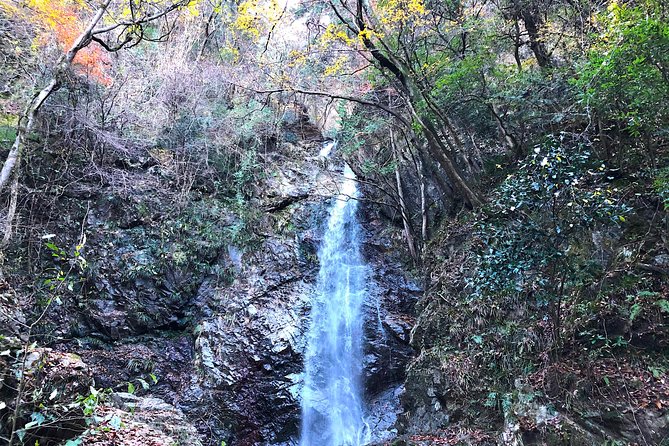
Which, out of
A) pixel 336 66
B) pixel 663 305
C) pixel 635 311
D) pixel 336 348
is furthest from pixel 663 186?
pixel 336 348

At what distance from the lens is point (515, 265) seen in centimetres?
526

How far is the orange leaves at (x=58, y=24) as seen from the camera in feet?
28.9

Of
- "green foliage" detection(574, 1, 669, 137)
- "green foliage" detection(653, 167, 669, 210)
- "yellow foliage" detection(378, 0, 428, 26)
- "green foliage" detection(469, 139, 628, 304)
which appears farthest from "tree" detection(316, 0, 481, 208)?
"green foliage" detection(653, 167, 669, 210)

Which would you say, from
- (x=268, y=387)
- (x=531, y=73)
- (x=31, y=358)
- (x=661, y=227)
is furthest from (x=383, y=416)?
(x=531, y=73)

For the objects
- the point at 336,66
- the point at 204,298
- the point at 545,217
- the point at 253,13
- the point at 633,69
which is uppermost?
the point at 253,13

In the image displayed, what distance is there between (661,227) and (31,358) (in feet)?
26.9

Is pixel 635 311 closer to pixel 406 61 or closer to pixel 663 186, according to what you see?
pixel 663 186

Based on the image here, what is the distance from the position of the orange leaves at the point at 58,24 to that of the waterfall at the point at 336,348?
747 centimetres

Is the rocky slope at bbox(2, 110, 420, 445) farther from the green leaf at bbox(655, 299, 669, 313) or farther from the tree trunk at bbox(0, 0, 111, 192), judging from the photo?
the green leaf at bbox(655, 299, 669, 313)

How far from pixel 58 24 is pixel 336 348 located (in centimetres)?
1050

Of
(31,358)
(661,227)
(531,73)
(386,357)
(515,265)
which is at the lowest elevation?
(386,357)

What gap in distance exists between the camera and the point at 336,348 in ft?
31.9

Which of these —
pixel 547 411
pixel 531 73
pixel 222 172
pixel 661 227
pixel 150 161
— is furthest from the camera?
pixel 222 172

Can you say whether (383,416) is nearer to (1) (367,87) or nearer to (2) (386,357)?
(2) (386,357)
